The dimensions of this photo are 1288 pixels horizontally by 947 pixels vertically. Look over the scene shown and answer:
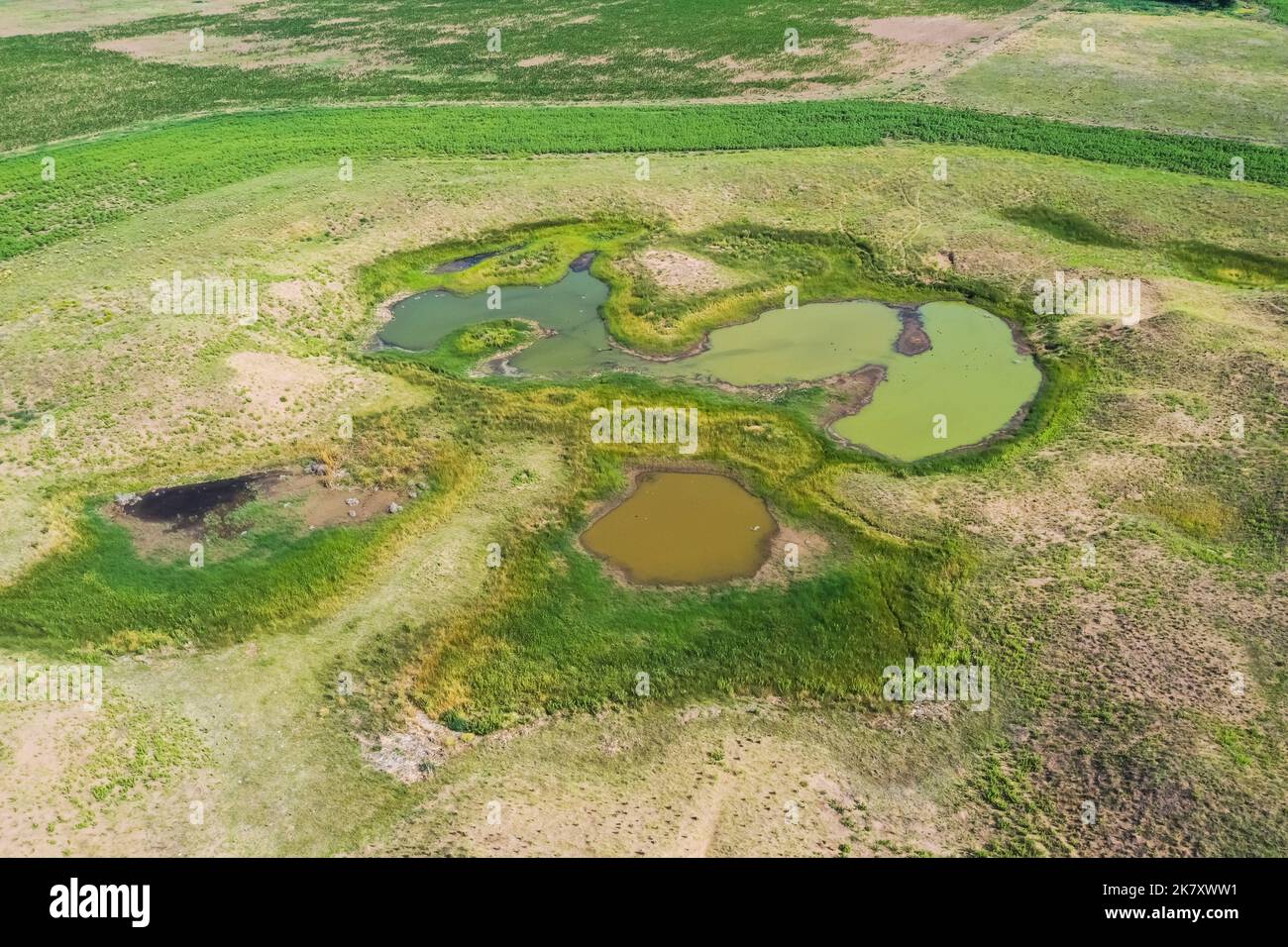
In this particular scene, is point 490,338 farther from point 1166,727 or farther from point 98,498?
point 1166,727

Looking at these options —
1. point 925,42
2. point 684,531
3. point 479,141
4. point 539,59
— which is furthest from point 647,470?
point 925,42

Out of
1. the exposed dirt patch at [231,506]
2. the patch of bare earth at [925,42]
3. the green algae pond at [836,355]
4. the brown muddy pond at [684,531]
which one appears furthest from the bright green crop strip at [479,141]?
the brown muddy pond at [684,531]

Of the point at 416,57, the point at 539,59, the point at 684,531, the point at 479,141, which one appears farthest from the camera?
the point at 416,57

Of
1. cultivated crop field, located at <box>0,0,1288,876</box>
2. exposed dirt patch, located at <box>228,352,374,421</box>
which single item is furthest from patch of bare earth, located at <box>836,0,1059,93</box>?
exposed dirt patch, located at <box>228,352,374,421</box>

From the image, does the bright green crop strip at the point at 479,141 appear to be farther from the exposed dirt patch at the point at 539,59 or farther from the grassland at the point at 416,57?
the exposed dirt patch at the point at 539,59

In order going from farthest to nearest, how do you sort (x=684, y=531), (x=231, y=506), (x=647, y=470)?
1. (x=647, y=470)
2. (x=231, y=506)
3. (x=684, y=531)

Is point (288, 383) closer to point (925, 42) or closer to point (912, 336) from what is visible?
point (912, 336)

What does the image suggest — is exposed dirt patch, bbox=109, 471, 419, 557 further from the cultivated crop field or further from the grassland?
→ the grassland

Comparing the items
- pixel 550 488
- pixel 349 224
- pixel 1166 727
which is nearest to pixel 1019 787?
pixel 1166 727
